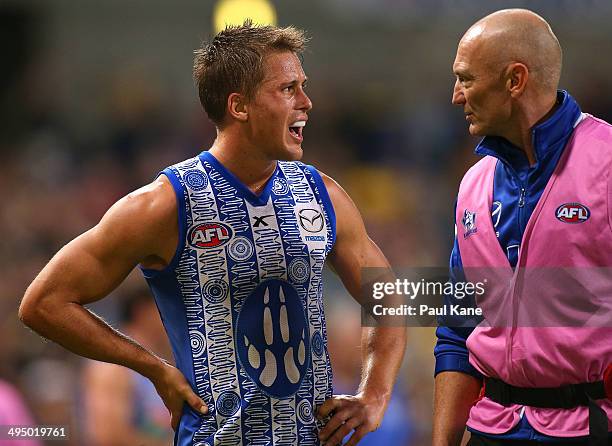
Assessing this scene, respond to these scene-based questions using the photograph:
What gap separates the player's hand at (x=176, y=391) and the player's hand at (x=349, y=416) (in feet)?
1.29

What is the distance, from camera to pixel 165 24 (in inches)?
447

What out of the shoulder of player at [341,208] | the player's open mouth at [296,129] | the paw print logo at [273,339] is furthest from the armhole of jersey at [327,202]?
the paw print logo at [273,339]

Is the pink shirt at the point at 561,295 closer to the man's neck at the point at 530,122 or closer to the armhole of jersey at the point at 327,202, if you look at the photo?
the man's neck at the point at 530,122

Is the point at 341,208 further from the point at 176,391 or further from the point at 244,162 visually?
the point at 176,391

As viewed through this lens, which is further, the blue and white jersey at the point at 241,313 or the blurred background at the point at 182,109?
the blurred background at the point at 182,109

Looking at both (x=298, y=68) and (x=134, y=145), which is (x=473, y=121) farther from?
(x=134, y=145)

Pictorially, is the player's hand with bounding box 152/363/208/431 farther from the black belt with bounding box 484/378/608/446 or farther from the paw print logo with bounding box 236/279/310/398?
the black belt with bounding box 484/378/608/446

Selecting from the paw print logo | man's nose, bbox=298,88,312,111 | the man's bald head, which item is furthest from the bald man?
the paw print logo

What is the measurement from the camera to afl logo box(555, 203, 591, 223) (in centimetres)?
351

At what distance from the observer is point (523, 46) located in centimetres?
366

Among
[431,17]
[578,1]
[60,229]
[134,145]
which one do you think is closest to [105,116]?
[134,145]

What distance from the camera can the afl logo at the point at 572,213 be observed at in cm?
351

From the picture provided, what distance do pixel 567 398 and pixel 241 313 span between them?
103cm

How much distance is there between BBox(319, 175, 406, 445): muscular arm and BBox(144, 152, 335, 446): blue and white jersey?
187 mm
